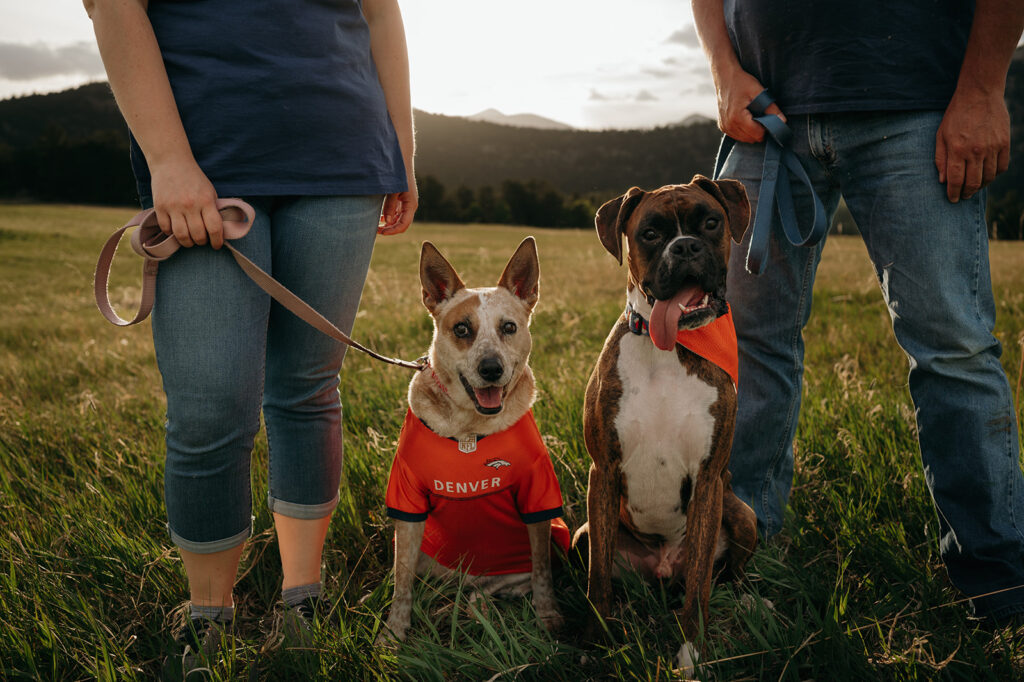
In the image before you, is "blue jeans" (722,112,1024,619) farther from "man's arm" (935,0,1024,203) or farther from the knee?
the knee

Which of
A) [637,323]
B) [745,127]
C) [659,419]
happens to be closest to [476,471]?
[659,419]

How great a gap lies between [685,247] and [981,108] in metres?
1.12

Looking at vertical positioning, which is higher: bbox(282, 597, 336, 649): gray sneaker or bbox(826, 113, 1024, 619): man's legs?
bbox(826, 113, 1024, 619): man's legs

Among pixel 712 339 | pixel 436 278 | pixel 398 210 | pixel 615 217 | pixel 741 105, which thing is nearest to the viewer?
pixel 712 339

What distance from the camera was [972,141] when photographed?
2240 mm

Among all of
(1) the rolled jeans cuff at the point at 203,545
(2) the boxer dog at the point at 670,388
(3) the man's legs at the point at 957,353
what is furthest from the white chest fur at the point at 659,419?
(1) the rolled jeans cuff at the point at 203,545

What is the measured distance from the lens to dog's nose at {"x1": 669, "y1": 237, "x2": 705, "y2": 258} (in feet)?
7.55

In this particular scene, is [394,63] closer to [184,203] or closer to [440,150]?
[184,203]

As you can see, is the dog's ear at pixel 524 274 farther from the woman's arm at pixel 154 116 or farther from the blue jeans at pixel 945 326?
the woman's arm at pixel 154 116

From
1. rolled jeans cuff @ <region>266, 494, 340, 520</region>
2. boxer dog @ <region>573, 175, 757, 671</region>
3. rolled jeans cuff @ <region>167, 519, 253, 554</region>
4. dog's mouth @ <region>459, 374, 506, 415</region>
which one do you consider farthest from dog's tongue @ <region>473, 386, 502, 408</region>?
rolled jeans cuff @ <region>167, 519, 253, 554</region>

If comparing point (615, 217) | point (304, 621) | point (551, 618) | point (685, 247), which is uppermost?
point (615, 217)

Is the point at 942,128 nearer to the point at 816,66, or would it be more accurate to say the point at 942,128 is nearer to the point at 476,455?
the point at 816,66

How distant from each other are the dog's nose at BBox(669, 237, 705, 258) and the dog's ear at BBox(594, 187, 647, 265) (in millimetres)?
300

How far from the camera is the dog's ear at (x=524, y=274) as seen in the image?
119 inches
